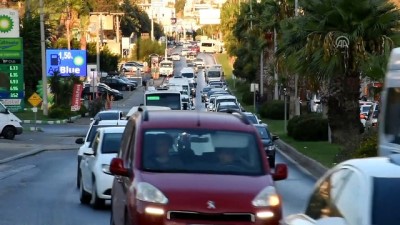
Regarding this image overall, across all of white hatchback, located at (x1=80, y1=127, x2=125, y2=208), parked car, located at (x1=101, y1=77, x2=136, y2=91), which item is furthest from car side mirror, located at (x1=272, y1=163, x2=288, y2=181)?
parked car, located at (x1=101, y1=77, x2=136, y2=91)

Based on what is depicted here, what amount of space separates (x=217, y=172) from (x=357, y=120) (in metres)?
25.0

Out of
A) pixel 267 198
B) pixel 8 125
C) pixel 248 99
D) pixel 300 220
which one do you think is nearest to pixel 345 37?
pixel 8 125

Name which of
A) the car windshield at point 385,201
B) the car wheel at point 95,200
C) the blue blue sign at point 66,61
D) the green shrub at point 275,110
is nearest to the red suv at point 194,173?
the car windshield at point 385,201

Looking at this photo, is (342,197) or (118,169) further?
(118,169)

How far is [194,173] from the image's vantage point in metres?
11.3

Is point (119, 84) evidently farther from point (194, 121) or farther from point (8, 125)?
point (194, 121)

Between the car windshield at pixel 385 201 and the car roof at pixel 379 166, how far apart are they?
0.32 ft

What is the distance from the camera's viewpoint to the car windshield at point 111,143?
19.2 m

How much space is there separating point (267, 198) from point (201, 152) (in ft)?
3.86

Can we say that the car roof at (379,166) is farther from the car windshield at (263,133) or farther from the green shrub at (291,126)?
the green shrub at (291,126)

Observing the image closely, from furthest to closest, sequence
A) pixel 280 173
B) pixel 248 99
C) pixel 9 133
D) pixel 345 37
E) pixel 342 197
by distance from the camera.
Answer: pixel 248 99 < pixel 9 133 < pixel 345 37 < pixel 280 173 < pixel 342 197

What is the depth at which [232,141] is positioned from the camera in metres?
11.8

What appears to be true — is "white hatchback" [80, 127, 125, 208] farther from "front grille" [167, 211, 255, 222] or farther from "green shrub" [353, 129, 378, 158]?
"front grille" [167, 211, 255, 222]

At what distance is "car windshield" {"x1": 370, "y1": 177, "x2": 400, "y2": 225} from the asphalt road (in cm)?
985
